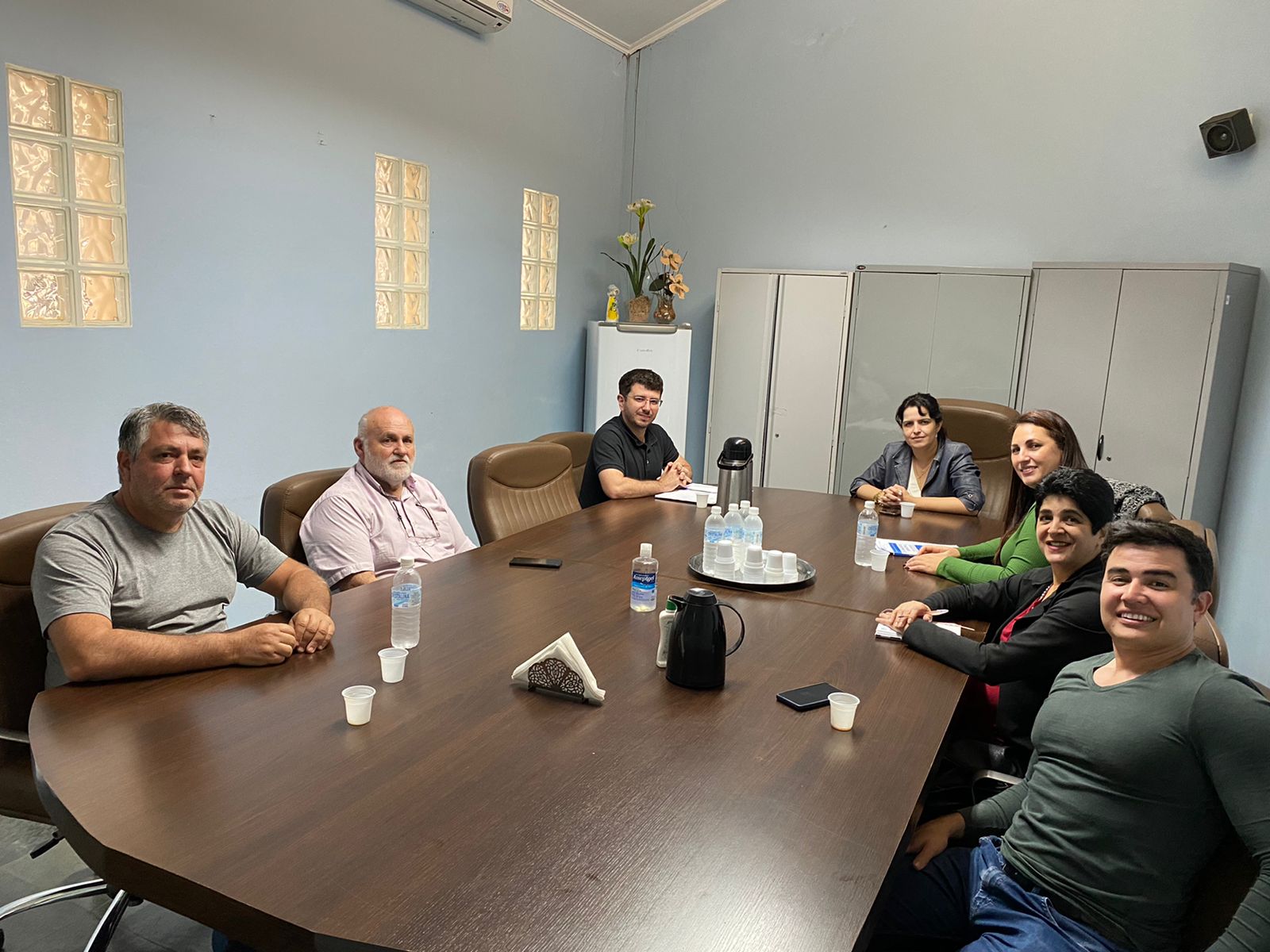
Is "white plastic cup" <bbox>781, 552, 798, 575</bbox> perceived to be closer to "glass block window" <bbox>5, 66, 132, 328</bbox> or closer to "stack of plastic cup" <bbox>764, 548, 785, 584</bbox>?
"stack of plastic cup" <bbox>764, 548, 785, 584</bbox>

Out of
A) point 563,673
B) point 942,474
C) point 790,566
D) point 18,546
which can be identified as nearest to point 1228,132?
point 942,474

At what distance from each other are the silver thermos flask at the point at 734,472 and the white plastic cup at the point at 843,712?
1.78 metres

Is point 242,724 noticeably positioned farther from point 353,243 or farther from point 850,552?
point 353,243

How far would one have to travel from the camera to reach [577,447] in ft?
13.8

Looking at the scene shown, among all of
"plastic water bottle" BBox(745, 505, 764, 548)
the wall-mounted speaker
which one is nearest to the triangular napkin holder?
"plastic water bottle" BBox(745, 505, 764, 548)

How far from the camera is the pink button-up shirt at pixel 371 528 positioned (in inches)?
104

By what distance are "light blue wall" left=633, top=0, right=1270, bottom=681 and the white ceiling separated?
98 millimetres

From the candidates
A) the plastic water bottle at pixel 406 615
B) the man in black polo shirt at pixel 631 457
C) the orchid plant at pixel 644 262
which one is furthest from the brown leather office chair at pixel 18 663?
the orchid plant at pixel 644 262

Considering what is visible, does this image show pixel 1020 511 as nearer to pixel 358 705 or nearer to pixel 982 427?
pixel 982 427

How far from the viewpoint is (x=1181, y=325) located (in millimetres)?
4359

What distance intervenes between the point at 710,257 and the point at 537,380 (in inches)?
61.9

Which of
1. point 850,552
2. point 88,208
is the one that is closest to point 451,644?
point 850,552

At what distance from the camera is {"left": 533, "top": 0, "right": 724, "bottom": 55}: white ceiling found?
556 cm

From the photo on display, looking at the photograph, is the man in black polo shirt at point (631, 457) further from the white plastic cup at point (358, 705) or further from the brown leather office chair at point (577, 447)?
Answer: the white plastic cup at point (358, 705)
